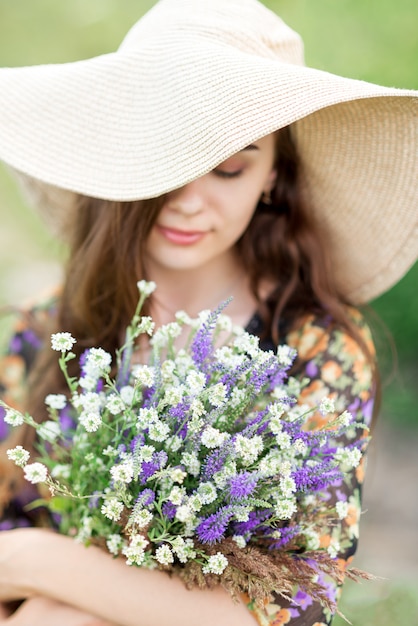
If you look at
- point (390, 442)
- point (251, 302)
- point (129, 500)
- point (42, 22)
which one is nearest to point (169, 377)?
point (129, 500)

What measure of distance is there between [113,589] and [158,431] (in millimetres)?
418

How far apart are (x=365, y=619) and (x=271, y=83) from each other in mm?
1687

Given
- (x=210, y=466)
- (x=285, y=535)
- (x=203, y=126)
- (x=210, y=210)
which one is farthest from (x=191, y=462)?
(x=210, y=210)

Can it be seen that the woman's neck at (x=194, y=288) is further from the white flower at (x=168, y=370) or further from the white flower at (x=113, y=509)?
the white flower at (x=113, y=509)

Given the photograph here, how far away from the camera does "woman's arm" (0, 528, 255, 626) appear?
4.65 feet

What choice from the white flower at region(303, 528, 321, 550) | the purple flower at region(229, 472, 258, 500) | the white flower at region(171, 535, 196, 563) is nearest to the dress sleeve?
the white flower at region(303, 528, 321, 550)

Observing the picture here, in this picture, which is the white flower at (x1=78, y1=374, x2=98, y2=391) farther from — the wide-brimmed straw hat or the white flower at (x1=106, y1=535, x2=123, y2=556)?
the wide-brimmed straw hat

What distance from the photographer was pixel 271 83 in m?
1.47

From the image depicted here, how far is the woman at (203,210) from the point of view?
57.7 inches

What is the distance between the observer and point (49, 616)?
1.50m

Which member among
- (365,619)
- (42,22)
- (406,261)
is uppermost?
(42,22)

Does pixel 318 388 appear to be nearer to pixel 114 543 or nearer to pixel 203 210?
pixel 203 210

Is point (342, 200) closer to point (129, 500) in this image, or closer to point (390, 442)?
point (129, 500)

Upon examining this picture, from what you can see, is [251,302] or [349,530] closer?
[349,530]
